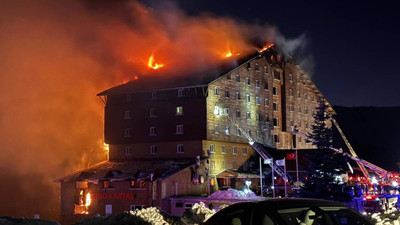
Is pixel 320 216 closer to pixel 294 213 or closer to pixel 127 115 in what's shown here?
pixel 294 213

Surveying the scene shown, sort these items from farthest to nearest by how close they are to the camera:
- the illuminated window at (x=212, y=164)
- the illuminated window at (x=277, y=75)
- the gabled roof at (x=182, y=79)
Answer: the illuminated window at (x=277, y=75)
the gabled roof at (x=182, y=79)
the illuminated window at (x=212, y=164)

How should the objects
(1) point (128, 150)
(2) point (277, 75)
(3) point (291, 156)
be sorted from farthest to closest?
(2) point (277, 75) → (1) point (128, 150) → (3) point (291, 156)

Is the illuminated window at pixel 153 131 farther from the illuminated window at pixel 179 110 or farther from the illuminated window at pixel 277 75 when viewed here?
the illuminated window at pixel 277 75

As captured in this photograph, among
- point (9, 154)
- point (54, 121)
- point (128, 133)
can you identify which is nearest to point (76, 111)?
point (54, 121)

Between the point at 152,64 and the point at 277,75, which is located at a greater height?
the point at 152,64

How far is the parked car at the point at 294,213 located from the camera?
7594 millimetres

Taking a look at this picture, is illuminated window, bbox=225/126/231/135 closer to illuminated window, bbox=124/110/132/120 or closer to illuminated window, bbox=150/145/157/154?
illuminated window, bbox=150/145/157/154

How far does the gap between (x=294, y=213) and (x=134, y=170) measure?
4828cm

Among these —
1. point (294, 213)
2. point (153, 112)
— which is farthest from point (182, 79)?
point (294, 213)

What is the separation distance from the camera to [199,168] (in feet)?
178

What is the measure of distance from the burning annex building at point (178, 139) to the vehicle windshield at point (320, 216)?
143 feet

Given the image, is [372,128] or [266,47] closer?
[266,47]

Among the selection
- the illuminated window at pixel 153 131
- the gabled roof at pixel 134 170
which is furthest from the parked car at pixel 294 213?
the illuminated window at pixel 153 131

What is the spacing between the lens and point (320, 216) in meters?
7.84
